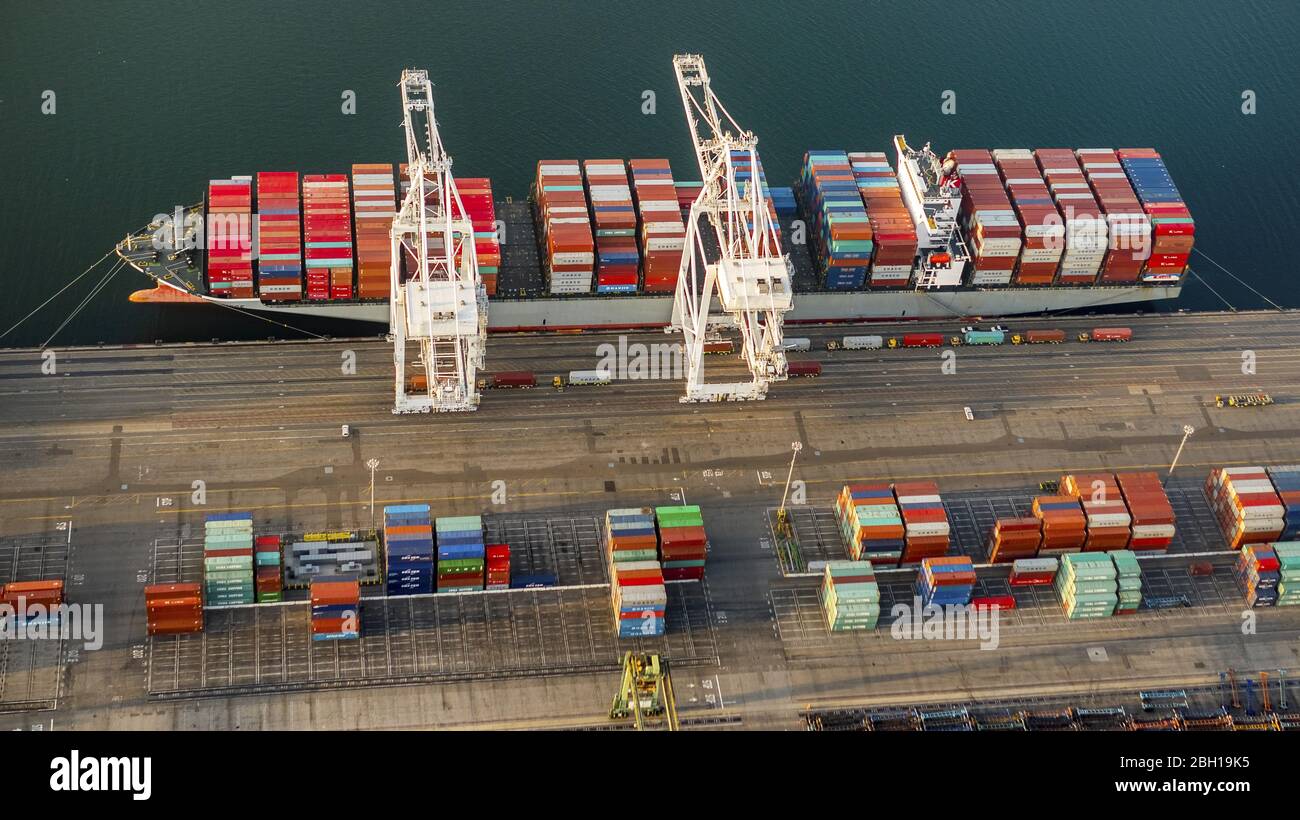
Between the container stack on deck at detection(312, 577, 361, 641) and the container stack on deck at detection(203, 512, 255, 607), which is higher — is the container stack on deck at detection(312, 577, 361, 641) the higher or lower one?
the lower one

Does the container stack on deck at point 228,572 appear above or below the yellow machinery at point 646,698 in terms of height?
above

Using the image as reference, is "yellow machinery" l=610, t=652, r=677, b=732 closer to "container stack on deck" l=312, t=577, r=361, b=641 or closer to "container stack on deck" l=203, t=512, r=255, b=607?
"container stack on deck" l=312, t=577, r=361, b=641

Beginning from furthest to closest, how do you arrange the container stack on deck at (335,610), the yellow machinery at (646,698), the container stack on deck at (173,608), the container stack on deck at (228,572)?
the container stack on deck at (228,572)
the container stack on deck at (335,610)
the container stack on deck at (173,608)
the yellow machinery at (646,698)

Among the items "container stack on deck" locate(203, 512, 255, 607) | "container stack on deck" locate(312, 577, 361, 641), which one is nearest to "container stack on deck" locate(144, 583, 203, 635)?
"container stack on deck" locate(203, 512, 255, 607)

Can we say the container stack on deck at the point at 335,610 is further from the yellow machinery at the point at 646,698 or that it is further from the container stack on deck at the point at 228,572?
the yellow machinery at the point at 646,698

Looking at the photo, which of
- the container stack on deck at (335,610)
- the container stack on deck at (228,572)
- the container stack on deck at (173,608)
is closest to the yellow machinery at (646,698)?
the container stack on deck at (335,610)

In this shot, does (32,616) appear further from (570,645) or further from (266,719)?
(570,645)
